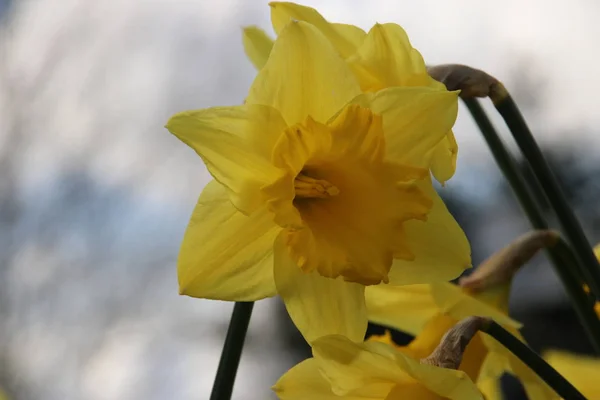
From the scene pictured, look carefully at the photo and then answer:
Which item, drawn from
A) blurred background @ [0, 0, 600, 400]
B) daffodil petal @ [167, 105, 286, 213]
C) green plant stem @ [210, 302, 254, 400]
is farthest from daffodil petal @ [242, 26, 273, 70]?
blurred background @ [0, 0, 600, 400]

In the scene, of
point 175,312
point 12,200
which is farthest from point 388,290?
point 12,200

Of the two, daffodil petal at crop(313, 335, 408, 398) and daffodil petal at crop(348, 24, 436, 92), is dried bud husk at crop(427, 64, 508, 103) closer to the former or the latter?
daffodil petal at crop(348, 24, 436, 92)

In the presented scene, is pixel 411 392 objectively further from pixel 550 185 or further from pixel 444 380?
pixel 550 185

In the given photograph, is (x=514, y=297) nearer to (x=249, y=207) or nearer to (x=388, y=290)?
(x=388, y=290)

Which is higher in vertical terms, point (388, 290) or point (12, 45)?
point (12, 45)

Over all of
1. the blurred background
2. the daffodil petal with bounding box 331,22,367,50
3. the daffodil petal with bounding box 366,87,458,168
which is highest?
the daffodil petal with bounding box 331,22,367,50
